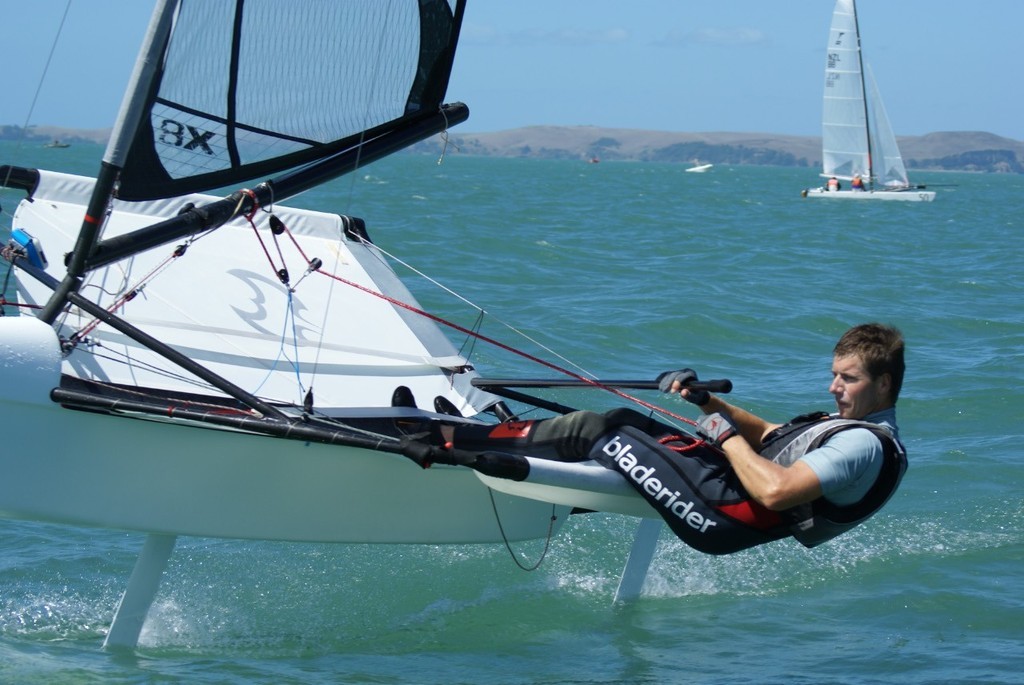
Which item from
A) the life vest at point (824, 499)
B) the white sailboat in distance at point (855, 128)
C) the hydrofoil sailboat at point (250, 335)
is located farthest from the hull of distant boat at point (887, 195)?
the life vest at point (824, 499)

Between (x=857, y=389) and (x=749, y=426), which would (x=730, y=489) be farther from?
(x=857, y=389)

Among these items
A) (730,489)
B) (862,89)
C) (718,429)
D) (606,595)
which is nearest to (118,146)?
A: (718,429)

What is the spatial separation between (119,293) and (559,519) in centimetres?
182

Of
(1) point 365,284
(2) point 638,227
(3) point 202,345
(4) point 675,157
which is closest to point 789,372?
(1) point 365,284

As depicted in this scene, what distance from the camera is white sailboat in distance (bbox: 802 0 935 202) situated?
109 feet

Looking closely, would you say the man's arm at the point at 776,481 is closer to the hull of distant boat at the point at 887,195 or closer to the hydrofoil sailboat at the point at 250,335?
the hydrofoil sailboat at the point at 250,335

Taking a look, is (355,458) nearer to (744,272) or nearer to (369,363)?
(369,363)

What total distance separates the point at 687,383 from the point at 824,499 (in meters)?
0.49

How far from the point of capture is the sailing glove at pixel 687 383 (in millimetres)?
3535

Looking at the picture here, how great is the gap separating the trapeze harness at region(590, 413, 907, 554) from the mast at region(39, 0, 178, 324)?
1.54m

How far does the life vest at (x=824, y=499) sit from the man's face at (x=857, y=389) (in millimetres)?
43

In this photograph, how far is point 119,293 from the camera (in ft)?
15.7

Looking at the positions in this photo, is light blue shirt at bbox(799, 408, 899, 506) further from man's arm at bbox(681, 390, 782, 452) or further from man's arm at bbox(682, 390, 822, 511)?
man's arm at bbox(681, 390, 782, 452)

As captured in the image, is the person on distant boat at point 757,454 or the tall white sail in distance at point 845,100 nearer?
the person on distant boat at point 757,454
